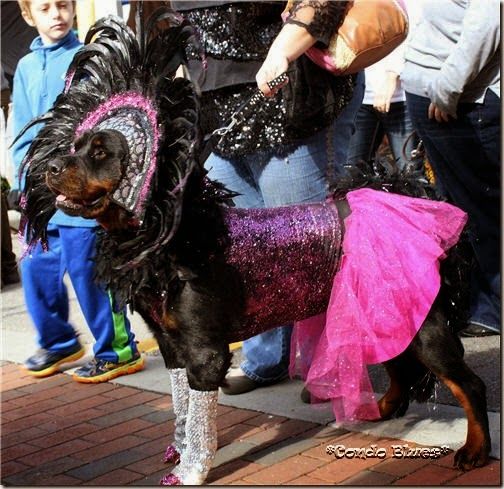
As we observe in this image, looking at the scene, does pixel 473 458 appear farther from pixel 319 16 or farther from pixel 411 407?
pixel 319 16

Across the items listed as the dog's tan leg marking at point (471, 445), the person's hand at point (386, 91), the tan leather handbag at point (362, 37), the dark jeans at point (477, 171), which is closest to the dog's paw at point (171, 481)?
the dog's tan leg marking at point (471, 445)

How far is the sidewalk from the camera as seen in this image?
3688 mm

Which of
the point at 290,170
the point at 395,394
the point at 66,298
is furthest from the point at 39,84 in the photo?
the point at 395,394

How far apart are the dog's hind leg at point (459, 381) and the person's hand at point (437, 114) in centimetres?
187

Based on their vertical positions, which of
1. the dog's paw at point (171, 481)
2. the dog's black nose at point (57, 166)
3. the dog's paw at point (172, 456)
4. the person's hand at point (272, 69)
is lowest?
the dog's paw at point (172, 456)

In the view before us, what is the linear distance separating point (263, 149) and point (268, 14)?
0.61m

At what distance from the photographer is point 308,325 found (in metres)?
4.12

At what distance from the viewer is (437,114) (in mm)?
5227

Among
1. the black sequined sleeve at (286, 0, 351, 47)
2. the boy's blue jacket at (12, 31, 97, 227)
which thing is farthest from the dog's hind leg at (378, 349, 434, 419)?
the boy's blue jacket at (12, 31, 97, 227)

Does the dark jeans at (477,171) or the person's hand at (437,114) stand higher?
the person's hand at (437,114)

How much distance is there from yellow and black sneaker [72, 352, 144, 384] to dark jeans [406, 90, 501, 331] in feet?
6.54

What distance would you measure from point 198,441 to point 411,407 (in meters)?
1.20

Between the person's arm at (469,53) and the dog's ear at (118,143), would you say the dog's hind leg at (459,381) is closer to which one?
the dog's ear at (118,143)

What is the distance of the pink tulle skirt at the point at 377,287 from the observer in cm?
361
